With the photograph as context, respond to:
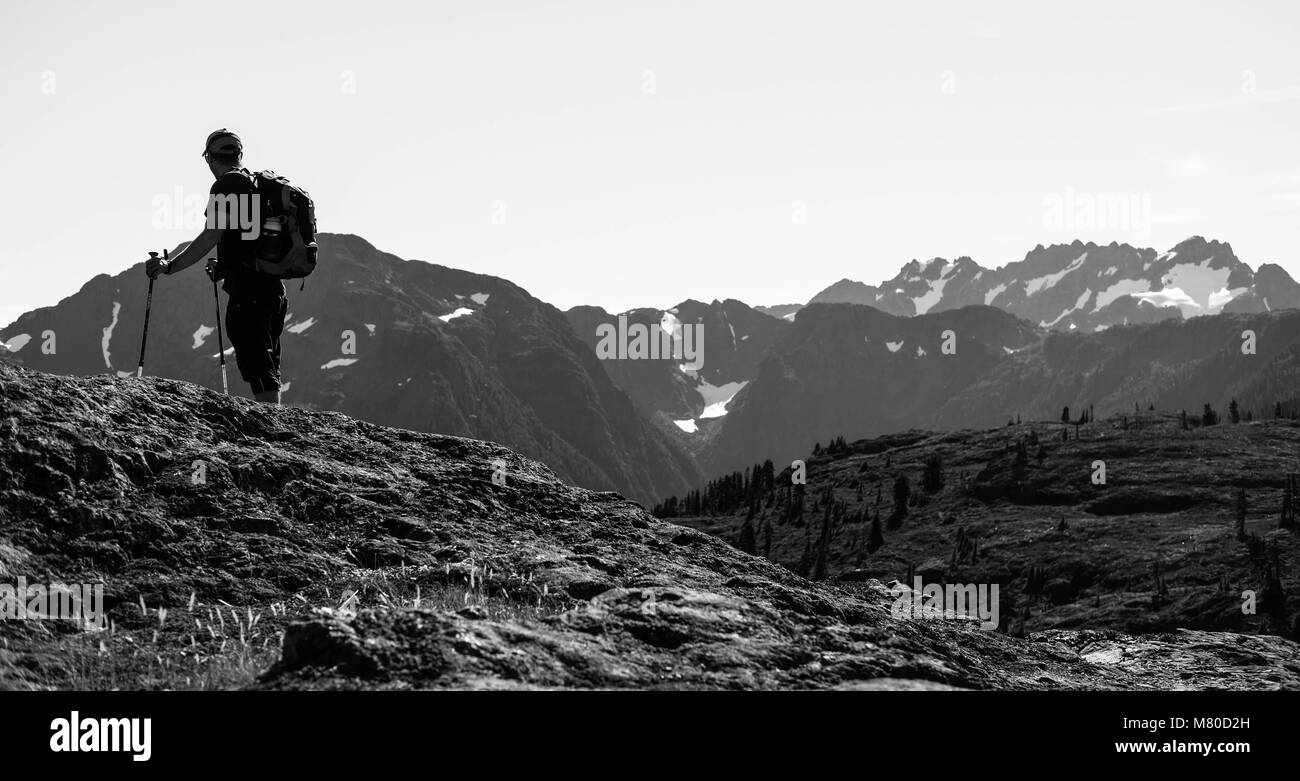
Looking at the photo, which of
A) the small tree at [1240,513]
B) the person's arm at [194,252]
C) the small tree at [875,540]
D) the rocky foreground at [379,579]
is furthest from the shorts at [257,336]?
the small tree at [875,540]

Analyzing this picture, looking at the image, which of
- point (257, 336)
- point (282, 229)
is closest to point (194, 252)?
point (282, 229)

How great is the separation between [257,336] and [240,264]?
89cm

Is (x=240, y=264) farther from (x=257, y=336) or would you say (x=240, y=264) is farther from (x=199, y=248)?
(x=257, y=336)

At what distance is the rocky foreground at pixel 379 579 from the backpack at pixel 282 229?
5.51 ft

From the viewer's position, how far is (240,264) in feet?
41.0

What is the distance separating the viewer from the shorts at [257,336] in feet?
41.9

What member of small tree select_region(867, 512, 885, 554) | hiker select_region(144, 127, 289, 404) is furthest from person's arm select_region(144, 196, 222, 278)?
small tree select_region(867, 512, 885, 554)

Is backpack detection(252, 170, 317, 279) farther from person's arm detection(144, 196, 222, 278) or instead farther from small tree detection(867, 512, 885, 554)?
small tree detection(867, 512, 885, 554)

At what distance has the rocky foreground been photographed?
22.5 ft

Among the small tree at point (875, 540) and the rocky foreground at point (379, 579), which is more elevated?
the rocky foreground at point (379, 579)

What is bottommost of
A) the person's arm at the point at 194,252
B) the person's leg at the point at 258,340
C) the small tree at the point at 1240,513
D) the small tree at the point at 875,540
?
the small tree at the point at 875,540

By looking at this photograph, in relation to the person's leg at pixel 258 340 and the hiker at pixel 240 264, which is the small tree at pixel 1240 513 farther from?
the hiker at pixel 240 264

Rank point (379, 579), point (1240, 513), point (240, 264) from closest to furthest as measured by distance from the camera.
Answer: point (379, 579) < point (240, 264) < point (1240, 513)
